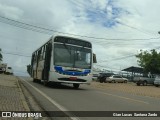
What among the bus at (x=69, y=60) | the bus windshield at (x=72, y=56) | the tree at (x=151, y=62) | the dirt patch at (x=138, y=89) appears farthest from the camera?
the tree at (x=151, y=62)

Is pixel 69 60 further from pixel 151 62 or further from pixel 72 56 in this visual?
pixel 151 62

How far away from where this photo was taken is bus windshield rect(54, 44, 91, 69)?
79.2ft

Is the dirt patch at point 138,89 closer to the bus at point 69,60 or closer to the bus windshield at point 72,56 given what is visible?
the bus at point 69,60

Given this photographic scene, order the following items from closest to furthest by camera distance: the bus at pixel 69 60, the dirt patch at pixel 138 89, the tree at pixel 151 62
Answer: the bus at pixel 69 60 → the dirt patch at pixel 138 89 → the tree at pixel 151 62

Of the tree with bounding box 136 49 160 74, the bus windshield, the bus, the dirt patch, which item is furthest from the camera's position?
the tree with bounding box 136 49 160 74

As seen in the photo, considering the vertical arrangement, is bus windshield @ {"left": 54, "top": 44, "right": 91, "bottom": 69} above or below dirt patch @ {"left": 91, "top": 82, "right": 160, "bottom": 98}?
above

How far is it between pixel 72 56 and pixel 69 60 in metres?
0.35

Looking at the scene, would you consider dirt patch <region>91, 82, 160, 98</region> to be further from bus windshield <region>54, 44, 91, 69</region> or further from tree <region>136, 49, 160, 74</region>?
tree <region>136, 49, 160, 74</region>

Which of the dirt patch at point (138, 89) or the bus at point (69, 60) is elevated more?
the bus at point (69, 60)

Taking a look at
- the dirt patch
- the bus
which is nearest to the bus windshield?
the bus

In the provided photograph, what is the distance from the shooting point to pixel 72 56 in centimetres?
2433

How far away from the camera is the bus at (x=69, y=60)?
78.7 feet

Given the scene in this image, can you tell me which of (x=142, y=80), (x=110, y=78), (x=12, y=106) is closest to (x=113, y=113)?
(x=12, y=106)

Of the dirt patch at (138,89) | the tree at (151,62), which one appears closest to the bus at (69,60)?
the dirt patch at (138,89)
